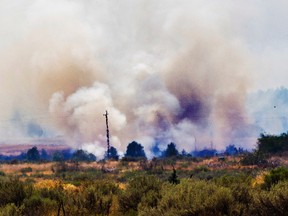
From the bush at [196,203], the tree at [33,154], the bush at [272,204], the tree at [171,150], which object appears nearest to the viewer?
the bush at [272,204]

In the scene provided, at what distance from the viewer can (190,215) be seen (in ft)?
35.5

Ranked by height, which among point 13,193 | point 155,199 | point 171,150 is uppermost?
point 171,150

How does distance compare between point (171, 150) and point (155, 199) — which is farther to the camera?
point (171, 150)

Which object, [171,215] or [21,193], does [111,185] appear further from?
[171,215]

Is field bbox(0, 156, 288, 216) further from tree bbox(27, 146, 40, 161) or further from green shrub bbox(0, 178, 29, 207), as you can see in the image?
tree bbox(27, 146, 40, 161)

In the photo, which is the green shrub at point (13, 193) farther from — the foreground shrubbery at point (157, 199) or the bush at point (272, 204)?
the bush at point (272, 204)

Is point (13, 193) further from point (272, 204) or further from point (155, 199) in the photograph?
point (272, 204)

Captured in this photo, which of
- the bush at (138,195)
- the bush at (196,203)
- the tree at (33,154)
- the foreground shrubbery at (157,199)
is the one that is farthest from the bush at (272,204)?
the tree at (33,154)

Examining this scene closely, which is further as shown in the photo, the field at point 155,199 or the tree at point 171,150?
the tree at point 171,150

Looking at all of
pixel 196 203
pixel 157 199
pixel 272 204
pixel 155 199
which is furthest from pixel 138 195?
pixel 272 204

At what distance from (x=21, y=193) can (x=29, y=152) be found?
114756 millimetres

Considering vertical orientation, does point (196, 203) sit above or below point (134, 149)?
below

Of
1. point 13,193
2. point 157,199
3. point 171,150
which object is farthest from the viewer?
point 171,150

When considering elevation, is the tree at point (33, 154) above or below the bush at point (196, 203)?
above
